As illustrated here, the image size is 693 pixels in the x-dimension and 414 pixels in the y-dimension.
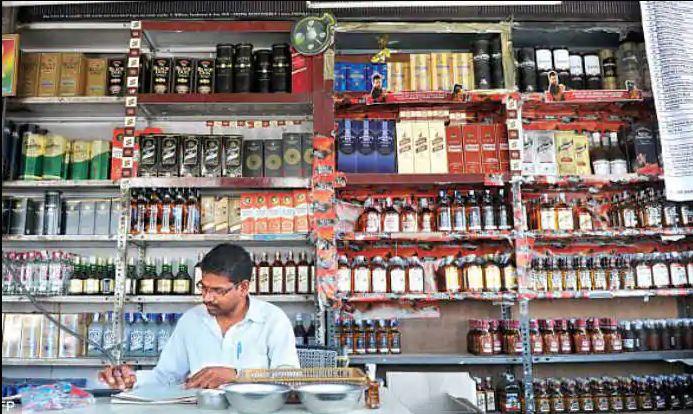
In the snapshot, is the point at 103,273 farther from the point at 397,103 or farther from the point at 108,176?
the point at 397,103

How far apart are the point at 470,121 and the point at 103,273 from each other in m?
2.65

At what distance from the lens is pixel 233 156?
3662 millimetres

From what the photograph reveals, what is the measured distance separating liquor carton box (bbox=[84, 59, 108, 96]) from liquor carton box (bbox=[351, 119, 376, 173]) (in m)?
1.68

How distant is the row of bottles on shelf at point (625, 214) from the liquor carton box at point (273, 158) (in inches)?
64.1

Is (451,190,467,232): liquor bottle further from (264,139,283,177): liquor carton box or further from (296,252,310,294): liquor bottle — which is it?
(264,139,283,177): liquor carton box

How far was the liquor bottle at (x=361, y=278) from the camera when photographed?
3.48 meters

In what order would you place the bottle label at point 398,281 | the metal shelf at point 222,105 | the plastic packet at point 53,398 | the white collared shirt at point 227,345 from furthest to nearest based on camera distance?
the metal shelf at point 222,105 < the bottle label at point 398,281 < the white collared shirt at point 227,345 < the plastic packet at point 53,398

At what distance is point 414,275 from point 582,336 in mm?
1088

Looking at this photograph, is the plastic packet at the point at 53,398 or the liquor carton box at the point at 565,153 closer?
the plastic packet at the point at 53,398

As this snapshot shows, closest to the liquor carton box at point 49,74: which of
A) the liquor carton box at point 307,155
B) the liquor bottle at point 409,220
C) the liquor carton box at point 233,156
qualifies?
the liquor carton box at point 233,156

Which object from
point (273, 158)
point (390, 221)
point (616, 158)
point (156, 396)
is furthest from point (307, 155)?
point (156, 396)

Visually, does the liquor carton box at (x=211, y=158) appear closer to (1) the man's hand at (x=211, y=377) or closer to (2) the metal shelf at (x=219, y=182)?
(2) the metal shelf at (x=219, y=182)

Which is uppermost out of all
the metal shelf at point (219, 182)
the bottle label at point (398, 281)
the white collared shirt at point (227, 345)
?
the metal shelf at point (219, 182)

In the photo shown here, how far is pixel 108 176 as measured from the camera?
367cm
